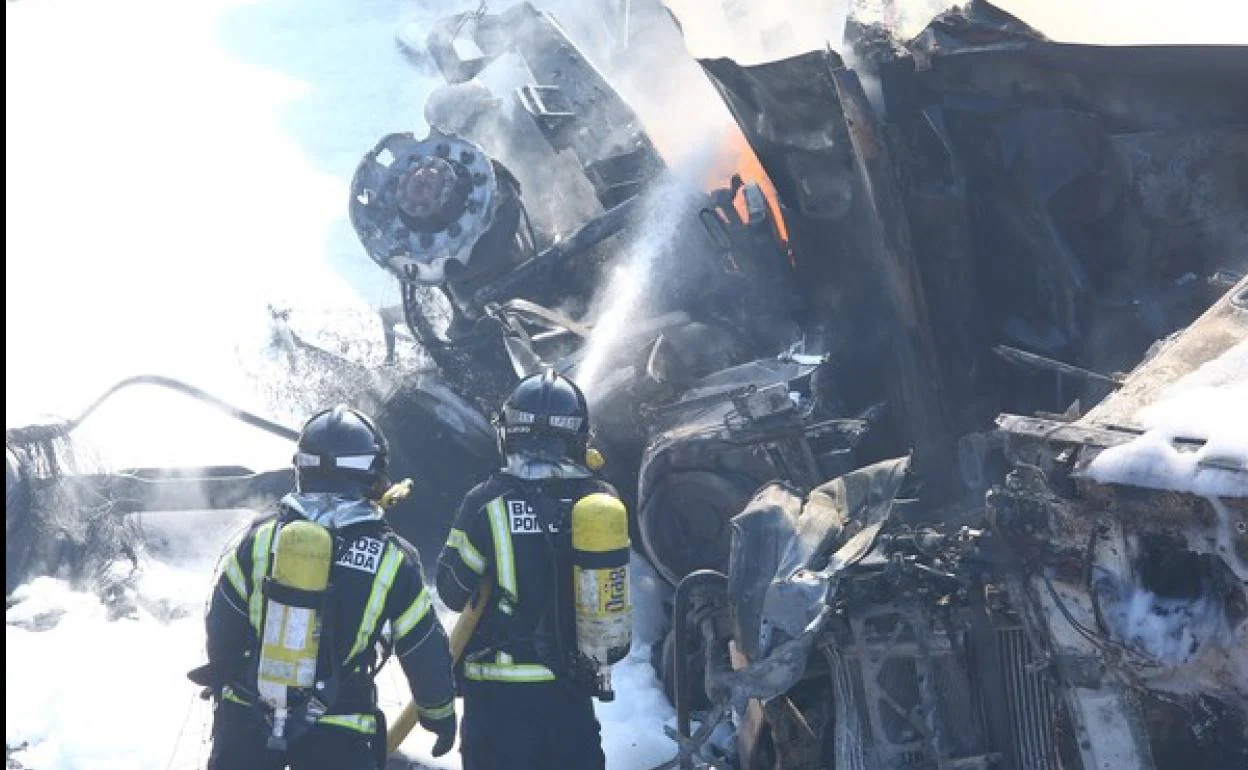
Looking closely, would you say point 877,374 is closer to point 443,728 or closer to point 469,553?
point 469,553

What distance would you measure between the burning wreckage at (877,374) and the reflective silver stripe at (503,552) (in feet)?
2.85

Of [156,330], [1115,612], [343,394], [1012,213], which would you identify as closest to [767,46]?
[1012,213]

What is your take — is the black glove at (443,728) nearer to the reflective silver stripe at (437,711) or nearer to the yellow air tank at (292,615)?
the reflective silver stripe at (437,711)

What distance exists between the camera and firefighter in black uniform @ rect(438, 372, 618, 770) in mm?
5012

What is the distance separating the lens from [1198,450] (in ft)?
12.3

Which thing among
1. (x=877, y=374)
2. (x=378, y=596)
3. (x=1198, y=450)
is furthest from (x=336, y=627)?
(x=877, y=374)

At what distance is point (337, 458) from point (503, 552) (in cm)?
65

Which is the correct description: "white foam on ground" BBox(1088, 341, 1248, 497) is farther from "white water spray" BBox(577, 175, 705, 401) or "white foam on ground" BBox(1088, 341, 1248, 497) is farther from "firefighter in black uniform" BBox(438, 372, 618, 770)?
"white water spray" BBox(577, 175, 705, 401)

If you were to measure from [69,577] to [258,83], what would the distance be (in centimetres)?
1226

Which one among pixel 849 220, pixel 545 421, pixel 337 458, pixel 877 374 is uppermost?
pixel 849 220

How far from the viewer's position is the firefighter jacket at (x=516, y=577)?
16.4 ft

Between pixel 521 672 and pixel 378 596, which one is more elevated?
pixel 378 596

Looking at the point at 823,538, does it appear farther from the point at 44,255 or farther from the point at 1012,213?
the point at 44,255

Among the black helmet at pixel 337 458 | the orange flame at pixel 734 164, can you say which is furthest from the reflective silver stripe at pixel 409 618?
the orange flame at pixel 734 164
